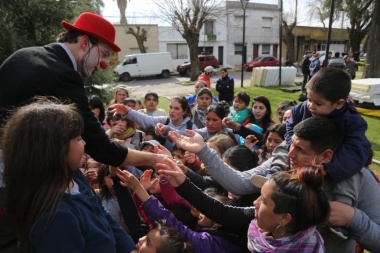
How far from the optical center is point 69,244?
3.66 feet

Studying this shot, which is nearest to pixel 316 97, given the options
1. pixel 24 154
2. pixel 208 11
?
pixel 24 154

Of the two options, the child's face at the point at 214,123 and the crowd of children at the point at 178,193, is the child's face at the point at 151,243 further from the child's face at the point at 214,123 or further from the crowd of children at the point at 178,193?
the child's face at the point at 214,123

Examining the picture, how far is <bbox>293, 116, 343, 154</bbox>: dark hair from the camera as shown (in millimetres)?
1624

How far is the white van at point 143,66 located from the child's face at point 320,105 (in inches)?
815

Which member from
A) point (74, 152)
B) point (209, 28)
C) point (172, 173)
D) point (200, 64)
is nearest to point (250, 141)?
point (172, 173)

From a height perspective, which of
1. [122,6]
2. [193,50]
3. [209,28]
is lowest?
[193,50]

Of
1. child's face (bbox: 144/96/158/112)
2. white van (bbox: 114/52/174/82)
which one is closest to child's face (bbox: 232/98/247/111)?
child's face (bbox: 144/96/158/112)

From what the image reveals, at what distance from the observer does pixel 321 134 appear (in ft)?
5.30

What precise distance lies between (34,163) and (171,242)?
932 millimetres

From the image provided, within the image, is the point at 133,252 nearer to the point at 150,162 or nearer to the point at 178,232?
the point at 178,232

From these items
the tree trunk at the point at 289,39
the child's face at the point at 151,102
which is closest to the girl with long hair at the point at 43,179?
the child's face at the point at 151,102

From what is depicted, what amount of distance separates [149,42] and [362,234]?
103 feet

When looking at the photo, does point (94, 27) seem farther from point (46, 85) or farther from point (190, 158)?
point (190, 158)

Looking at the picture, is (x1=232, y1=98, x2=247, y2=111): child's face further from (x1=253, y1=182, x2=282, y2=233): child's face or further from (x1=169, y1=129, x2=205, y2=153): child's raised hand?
(x1=253, y1=182, x2=282, y2=233): child's face
